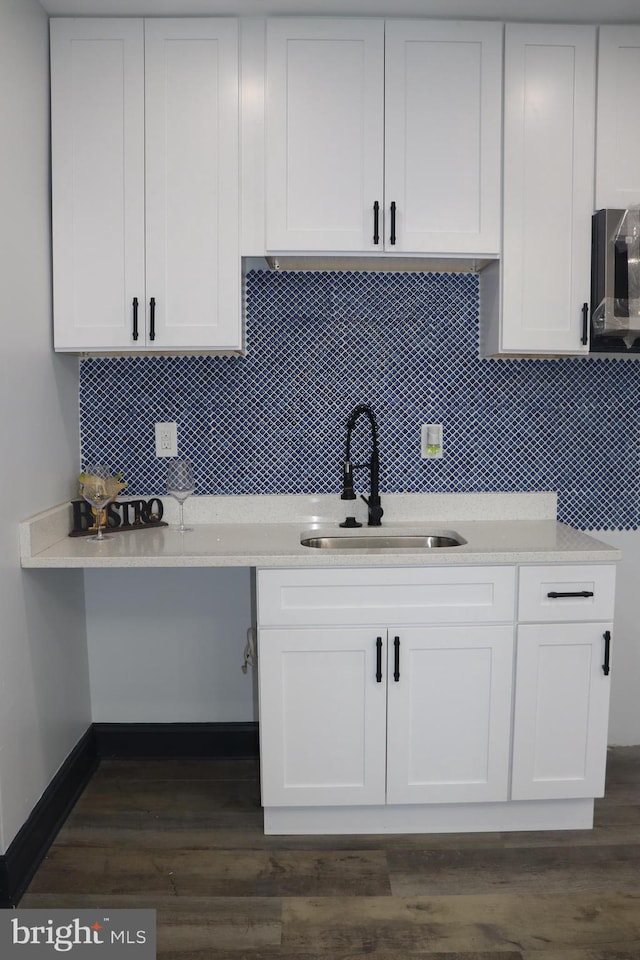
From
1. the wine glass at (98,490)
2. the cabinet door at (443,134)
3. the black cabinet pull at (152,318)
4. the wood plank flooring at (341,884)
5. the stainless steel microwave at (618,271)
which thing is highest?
the cabinet door at (443,134)

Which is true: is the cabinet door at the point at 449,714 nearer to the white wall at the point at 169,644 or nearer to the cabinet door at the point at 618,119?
the white wall at the point at 169,644

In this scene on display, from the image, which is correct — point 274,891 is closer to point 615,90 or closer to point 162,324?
point 162,324

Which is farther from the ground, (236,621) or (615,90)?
(615,90)

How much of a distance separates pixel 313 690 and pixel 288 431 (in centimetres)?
96

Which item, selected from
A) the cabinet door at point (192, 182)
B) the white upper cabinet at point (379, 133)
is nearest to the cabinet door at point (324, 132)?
the white upper cabinet at point (379, 133)

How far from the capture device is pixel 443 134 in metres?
2.34

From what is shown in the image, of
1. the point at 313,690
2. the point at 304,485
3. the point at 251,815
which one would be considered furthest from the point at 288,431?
the point at 251,815

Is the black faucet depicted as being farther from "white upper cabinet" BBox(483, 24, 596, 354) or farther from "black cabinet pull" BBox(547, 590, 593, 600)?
"black cabinet pull" BBox(547, 590, 593, 600)

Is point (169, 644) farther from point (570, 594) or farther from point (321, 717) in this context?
point (570, 594)

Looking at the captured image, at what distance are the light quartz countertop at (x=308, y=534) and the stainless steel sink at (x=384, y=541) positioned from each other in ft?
0.06

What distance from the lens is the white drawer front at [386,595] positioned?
216cm

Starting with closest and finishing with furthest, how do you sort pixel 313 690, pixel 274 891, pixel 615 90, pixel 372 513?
pixel 274 891
pixel 313 690
pixel 615 90
pixel 372 513

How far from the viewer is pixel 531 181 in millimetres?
2361

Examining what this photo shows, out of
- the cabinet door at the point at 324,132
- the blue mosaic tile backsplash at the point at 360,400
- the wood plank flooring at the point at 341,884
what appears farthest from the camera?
the blue mosaic tile backsplash at the point at 360,400
